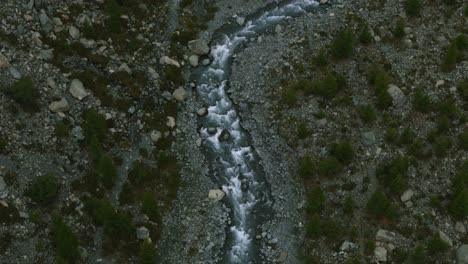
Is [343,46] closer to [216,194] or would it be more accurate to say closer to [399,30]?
[399,30]

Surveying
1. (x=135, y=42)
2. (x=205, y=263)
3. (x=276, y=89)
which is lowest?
(x=205, y=263)

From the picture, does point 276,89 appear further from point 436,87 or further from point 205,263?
point 205,263

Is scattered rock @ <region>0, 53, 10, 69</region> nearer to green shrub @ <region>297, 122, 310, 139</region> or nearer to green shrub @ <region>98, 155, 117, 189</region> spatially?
green shrub @ <region>98, 155, 117, 189</region>

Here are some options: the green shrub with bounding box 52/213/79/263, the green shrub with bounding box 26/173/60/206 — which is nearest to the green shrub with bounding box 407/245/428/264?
the green shrub with bounding box 52/213/79/263

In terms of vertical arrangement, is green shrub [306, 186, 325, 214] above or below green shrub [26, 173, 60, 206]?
below

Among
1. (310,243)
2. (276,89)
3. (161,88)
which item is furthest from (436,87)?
(161,88)

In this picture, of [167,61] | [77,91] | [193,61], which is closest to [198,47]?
[193,61]
